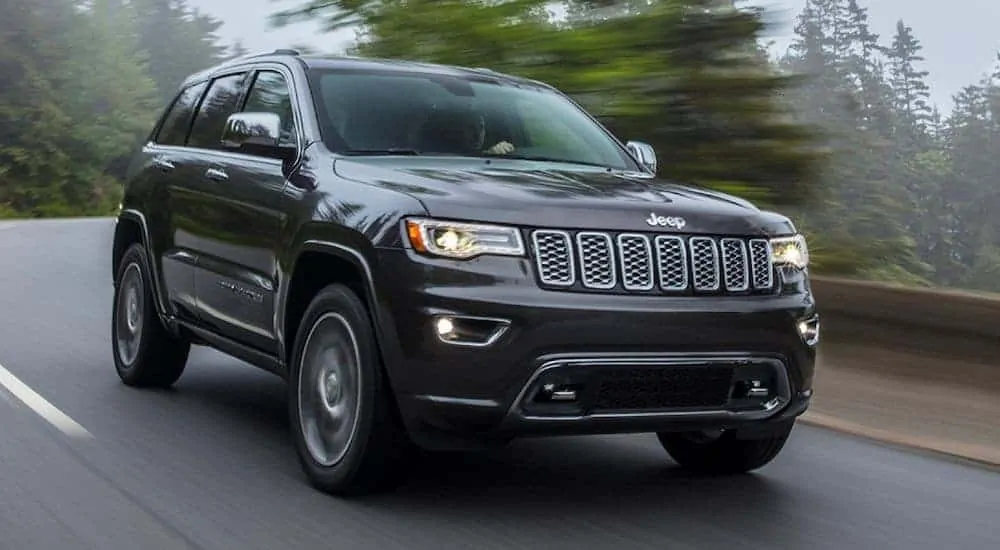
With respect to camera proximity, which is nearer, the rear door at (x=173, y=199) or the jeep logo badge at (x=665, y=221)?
the jeep logo badge at (x=665, y=221)

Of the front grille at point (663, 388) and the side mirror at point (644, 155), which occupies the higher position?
the side mirror at point (644, 155)

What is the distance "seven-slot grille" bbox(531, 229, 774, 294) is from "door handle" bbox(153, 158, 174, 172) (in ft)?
11.4

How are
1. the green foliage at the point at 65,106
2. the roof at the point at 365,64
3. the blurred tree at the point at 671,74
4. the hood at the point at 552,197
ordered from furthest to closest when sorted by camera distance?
the green foliage at the point at 65,106, the blurred tree at the point at 671,74, the roof at the point at 365,64, the hood at the point at 552,197

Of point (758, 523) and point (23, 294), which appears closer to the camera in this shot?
point (758, 523)

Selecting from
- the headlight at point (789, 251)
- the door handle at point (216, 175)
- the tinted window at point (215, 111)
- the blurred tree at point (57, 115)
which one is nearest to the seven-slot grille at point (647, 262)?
the headlight at point (789, 251)

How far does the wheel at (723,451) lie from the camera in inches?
278

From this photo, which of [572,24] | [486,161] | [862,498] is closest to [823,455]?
[862,498]

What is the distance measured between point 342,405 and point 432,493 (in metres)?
0.52

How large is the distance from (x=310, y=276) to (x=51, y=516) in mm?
1465

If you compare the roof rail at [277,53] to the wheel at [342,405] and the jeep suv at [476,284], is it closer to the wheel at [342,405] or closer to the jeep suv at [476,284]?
the jeep suv at [476,284]

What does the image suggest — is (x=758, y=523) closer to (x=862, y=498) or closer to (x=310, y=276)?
(x=862, y=498)

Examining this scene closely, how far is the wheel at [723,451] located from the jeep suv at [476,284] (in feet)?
0.04

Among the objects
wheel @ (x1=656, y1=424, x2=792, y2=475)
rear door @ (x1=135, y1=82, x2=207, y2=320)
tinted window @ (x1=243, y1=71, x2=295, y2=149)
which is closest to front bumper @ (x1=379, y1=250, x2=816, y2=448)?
wheel @ (x1=656, y1=424, x2=792, y2=475)

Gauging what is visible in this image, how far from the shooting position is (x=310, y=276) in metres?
6.86
